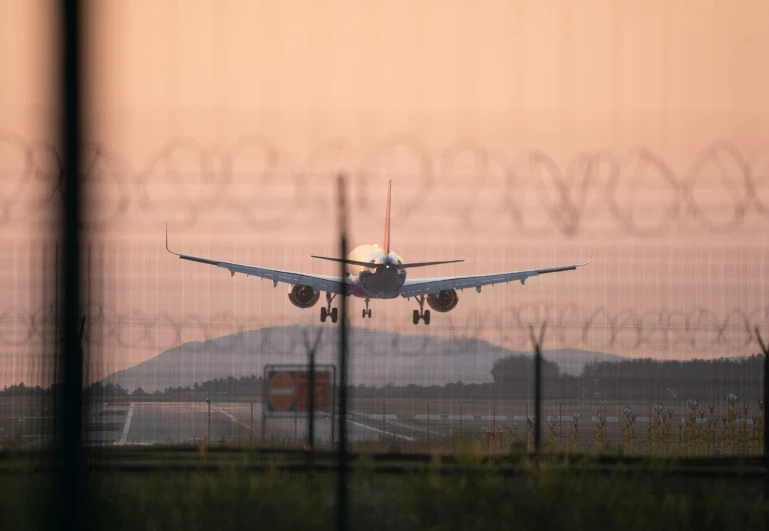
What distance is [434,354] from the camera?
9344 mm

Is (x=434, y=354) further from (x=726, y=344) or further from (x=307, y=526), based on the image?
(x=726, y=344)

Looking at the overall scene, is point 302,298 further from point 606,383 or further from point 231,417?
point 606,383

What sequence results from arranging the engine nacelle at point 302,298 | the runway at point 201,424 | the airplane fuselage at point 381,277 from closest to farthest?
the runway at point 201,424, the engine nacelle at point 302,298, the airplane fuselage at point 381,277

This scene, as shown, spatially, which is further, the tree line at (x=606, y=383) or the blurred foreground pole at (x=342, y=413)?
the tree line at (x=606, y=383)

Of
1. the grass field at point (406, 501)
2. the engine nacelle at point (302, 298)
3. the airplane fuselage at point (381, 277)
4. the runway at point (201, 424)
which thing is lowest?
the grass field at point (406, 501)

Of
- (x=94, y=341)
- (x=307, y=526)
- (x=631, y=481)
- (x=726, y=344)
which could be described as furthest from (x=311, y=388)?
(x=726, y=344)

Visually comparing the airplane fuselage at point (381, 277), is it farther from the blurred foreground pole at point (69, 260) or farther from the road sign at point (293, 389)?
the blurred foreground pole at point (69, 260)

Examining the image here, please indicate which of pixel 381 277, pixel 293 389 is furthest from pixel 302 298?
pixel 381 277

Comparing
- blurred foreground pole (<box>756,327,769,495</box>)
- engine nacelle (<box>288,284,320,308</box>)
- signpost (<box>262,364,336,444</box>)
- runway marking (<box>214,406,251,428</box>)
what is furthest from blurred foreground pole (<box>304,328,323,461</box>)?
blurred foreground pole (<box>756,327,769,495</box>)

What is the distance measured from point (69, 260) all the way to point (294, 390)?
308 cm

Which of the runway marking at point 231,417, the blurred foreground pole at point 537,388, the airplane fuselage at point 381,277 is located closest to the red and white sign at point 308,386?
the runway marking at point 231,417

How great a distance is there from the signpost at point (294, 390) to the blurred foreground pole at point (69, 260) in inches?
102

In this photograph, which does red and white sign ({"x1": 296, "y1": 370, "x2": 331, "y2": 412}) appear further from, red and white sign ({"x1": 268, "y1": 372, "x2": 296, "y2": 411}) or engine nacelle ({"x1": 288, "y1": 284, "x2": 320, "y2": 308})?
engine nacelle ({"x1": 288, "y1": 284, "x2": 320, "y2": 308})

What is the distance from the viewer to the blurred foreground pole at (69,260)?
18.1 feet
